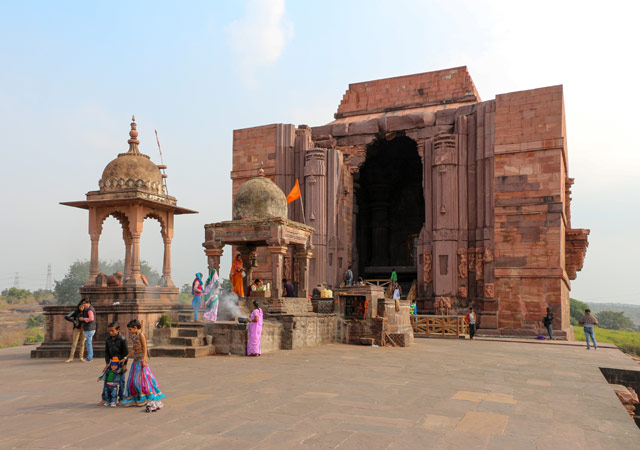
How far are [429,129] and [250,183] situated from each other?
36.4ft

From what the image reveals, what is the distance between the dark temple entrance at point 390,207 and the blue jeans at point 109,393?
83.5 feet

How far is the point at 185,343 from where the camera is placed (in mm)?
12742

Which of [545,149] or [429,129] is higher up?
[429,129]

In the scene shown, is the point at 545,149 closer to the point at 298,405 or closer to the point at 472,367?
the point at 472,367

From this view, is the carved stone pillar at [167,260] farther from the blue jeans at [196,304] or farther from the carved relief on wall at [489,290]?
the carved relief on wall at [489,290]

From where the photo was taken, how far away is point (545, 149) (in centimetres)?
2186

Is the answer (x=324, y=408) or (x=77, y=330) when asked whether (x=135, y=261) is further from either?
(x=324, y=408)

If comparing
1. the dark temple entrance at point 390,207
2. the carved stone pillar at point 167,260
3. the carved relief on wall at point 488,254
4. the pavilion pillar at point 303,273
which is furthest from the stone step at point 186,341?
the dark temple entrance at point 390,207

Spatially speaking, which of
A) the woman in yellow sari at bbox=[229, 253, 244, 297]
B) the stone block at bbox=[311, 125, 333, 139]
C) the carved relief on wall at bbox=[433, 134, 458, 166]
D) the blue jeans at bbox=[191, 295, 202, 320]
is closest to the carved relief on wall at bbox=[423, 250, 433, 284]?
the carved relief on wall at bbox=[433, 134, 458, 166]

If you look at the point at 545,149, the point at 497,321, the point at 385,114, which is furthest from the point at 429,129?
the point at 497,321

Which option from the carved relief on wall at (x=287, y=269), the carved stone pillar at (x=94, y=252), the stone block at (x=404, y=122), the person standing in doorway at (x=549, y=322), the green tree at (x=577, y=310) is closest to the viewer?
the carved stone pillar at (x=94, y=252)

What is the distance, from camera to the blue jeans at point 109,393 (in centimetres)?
689

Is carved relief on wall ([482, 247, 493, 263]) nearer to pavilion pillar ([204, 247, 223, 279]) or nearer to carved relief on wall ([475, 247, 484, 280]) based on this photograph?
carved relief on wall ([475, 247, 484, 280])

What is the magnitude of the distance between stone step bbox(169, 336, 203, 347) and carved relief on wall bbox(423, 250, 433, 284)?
13381 mm
